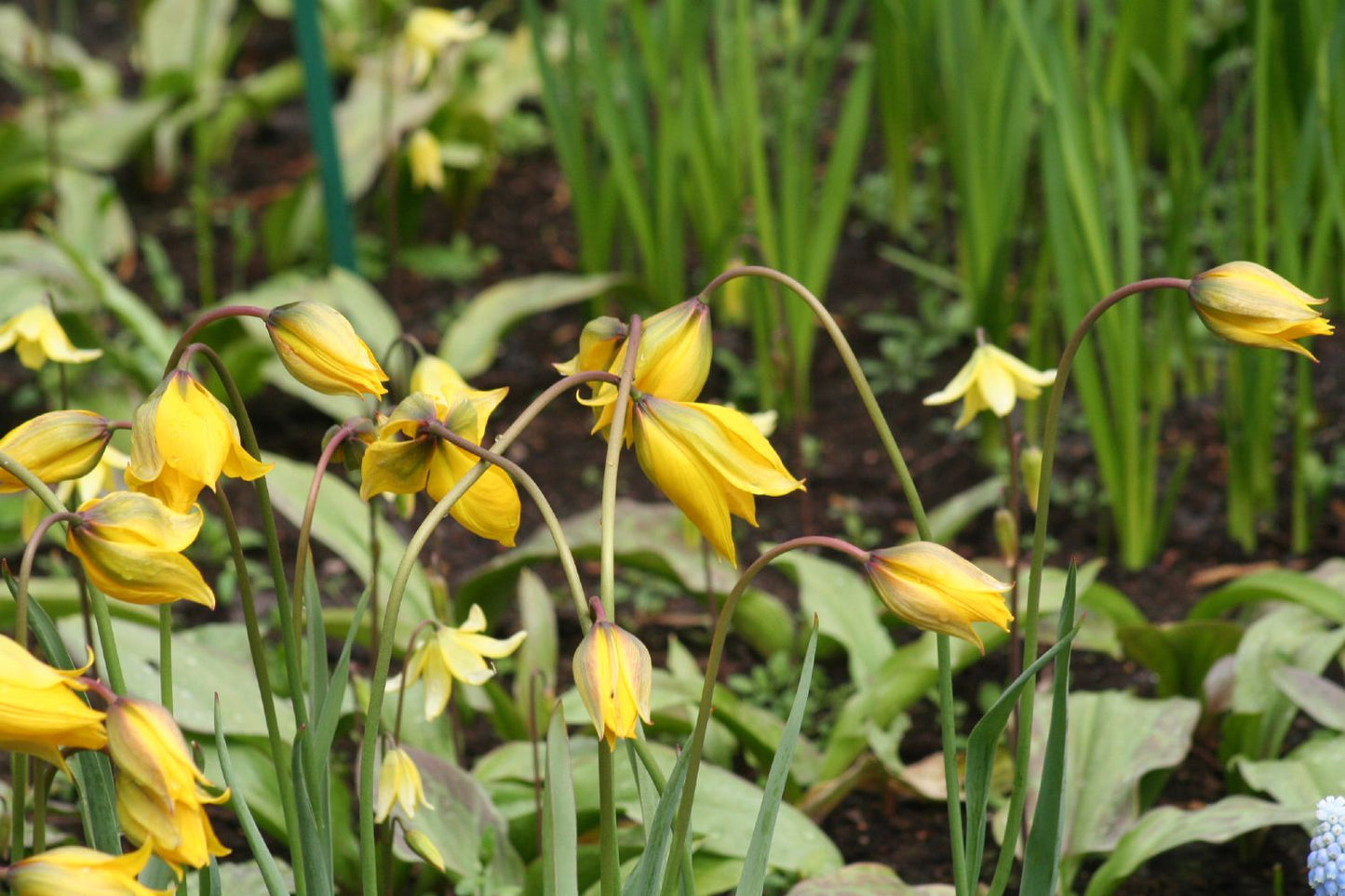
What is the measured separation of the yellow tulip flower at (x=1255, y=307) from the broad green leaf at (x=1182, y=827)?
794 millimetres

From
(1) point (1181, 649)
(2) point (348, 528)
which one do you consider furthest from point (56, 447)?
(1) point (1181, 649)

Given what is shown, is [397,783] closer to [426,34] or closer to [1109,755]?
[1109,755]

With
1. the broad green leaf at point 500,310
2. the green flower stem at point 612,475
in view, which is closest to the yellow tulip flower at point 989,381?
the green flower stem at point 612,475

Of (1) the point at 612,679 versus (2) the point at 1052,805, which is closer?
(1) the point at 612,679

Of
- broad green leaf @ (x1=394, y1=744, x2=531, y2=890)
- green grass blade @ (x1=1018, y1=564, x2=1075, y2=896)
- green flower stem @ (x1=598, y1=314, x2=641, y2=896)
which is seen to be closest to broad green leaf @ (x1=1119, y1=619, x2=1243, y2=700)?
green grass blade @ (x1=1018, y1=564, x2=1075, y2=896)

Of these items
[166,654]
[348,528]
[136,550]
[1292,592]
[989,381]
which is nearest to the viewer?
[136,550]

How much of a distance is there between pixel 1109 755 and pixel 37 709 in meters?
1.47

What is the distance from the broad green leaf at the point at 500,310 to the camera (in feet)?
10.5

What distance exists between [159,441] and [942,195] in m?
3.22

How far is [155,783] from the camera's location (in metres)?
0.94

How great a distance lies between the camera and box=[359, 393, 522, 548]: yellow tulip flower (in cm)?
116

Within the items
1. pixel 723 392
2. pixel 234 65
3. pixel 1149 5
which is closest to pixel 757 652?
pixel 723 392

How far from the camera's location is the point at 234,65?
17.1 feet

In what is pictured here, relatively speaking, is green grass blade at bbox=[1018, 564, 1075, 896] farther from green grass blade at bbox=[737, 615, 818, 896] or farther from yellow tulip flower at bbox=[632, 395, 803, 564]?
yellow tulip flower at bbox=[632, 395, 803, 564]
